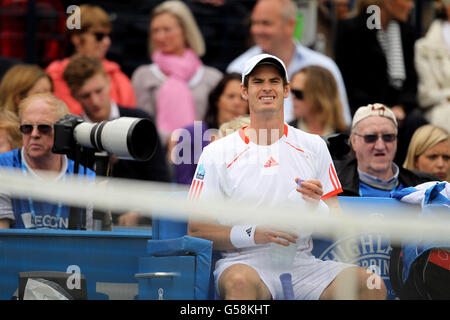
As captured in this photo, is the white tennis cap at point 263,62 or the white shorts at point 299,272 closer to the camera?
the white shorts at point 299,272

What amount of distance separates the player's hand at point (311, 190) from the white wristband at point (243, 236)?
28 centimetres

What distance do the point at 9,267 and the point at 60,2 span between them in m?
4.85

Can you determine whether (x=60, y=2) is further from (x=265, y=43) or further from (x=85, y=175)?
(x=85, y=175)

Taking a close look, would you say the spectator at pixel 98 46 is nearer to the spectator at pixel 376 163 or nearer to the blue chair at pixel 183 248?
the spectator at pixel 376 163

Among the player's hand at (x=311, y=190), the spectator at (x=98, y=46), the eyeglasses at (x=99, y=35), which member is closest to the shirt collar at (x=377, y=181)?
the player's hand at (x=311, y=190)

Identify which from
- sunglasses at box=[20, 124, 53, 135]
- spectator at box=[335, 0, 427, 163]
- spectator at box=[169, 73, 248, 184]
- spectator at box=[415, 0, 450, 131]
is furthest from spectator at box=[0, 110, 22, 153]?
spectator at box=[415, 0, 450, 131]

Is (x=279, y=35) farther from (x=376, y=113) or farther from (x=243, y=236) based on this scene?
(x=243, y=236)

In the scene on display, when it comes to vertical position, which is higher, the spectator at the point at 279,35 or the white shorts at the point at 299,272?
the spectator at the point at 279,35

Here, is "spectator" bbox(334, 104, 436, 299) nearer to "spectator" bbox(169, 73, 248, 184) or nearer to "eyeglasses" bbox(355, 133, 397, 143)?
"eyeglasses" bbox(355, 133, 397, 143)

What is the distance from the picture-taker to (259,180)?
162 inches

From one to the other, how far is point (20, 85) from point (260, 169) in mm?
2875

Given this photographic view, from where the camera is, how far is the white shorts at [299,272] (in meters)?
3.76

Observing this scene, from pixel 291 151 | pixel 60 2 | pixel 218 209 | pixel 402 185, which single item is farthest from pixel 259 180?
pixel 60 2

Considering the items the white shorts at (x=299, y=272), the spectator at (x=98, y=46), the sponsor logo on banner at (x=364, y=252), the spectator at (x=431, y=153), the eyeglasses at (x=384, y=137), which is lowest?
the white shorts at (x=299, y=272)
